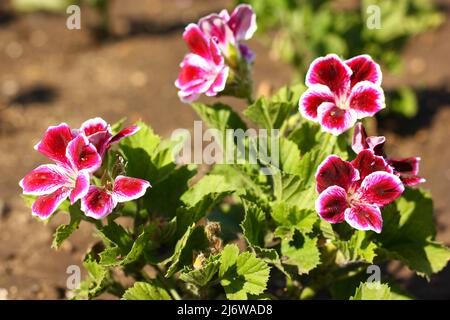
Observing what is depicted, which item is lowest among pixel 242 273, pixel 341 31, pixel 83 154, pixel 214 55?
pixel 242 273

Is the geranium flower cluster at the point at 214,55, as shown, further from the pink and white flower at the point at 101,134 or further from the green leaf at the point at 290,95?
the pink and white flower at the point at 101,134

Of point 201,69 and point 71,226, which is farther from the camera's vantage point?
point 201,69

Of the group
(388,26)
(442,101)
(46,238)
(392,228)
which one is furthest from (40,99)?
(392,228)

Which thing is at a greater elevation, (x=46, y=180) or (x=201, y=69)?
(x=201, y=69)

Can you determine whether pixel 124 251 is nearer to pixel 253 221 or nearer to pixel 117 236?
pixel 117 236

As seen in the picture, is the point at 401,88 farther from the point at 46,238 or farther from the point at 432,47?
the point at 46,238

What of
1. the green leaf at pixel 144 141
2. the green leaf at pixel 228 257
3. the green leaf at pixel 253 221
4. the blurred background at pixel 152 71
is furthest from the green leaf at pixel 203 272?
the blurred background at pixel 152 71

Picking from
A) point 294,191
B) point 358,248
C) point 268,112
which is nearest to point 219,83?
point 268,112
